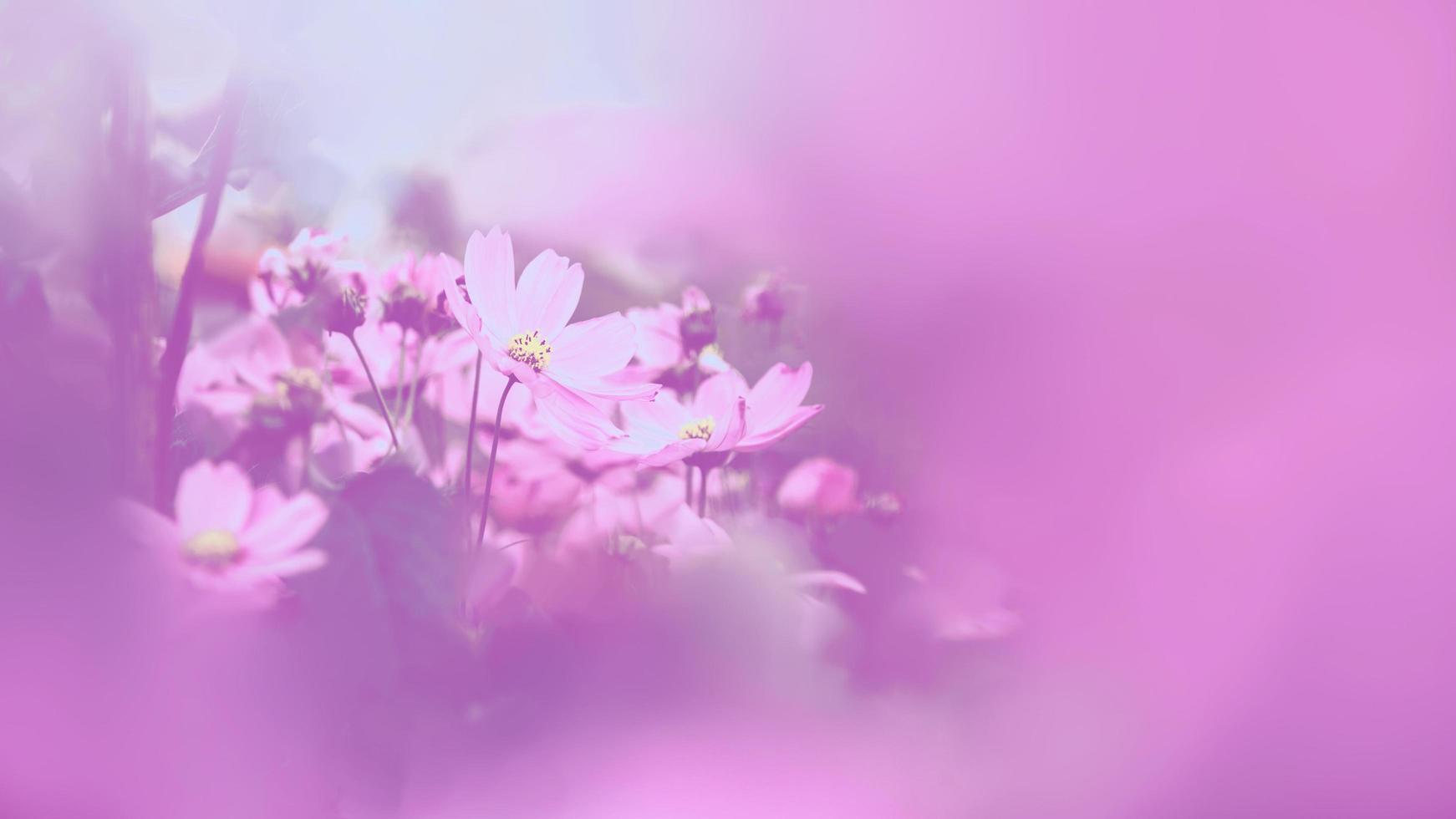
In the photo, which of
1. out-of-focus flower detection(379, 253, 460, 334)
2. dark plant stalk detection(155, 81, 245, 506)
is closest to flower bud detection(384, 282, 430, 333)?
out-of-focus flower detection(379, 253, 460, 334)

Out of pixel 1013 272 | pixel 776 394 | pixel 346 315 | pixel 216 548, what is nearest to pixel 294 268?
pixel 346 315

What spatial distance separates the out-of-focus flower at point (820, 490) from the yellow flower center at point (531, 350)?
0.13 meters

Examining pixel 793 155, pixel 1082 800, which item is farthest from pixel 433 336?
pixel 1082 800

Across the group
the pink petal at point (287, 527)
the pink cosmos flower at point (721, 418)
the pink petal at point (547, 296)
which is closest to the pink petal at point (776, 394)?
the pink cosmos flower at point (721, 418)

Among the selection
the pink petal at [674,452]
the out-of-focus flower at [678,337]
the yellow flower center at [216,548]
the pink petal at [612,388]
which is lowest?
the yellow flower center at [216,548]

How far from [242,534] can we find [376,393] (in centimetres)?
10

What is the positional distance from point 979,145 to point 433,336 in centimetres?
30

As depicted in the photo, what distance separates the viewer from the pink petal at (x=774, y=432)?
44 cm

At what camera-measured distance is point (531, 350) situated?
430 millimetres

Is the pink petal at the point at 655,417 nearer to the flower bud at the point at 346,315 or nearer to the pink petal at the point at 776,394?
the pink petal at the point at 776,394

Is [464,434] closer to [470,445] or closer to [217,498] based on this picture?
[470,445]

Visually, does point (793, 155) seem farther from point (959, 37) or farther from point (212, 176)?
point (212, 176)

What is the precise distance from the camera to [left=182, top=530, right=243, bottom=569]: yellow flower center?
1.45 feet

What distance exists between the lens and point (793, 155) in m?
0.46
